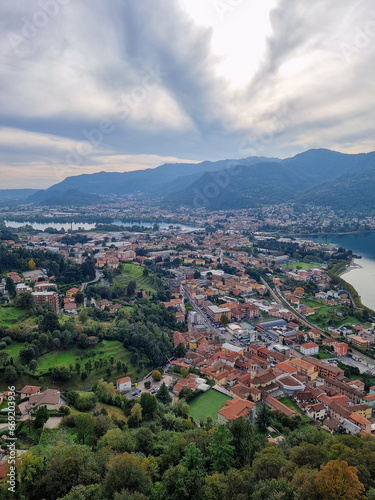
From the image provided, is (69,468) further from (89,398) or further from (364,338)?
(364,338)

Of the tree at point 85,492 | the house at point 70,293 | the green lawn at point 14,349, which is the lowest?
the house at point 70,293

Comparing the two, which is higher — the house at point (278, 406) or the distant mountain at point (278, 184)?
the distant mountain at point (278, 184)

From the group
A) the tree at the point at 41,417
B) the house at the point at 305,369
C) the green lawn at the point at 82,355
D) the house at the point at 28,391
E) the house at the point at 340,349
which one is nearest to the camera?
the tree at the point at 41,417

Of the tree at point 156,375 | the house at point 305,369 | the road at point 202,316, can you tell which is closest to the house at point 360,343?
the house at point 305,369

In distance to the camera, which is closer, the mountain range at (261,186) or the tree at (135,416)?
the tree at (135,416)

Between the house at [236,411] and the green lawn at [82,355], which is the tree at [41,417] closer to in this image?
the green lawn at [82,355]

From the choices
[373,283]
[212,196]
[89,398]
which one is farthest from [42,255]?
[212,196]

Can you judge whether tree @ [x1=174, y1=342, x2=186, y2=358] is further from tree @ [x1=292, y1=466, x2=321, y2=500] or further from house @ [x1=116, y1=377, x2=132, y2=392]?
tree @ [x1=292, y1=466, x2=321, y2=500]

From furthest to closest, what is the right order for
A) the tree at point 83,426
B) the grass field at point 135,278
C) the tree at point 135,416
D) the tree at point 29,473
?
1. the grass field at point 135,278
2. the tree at point 135,416
3. the tree at point 83,426
4. the tree at point 29,473
